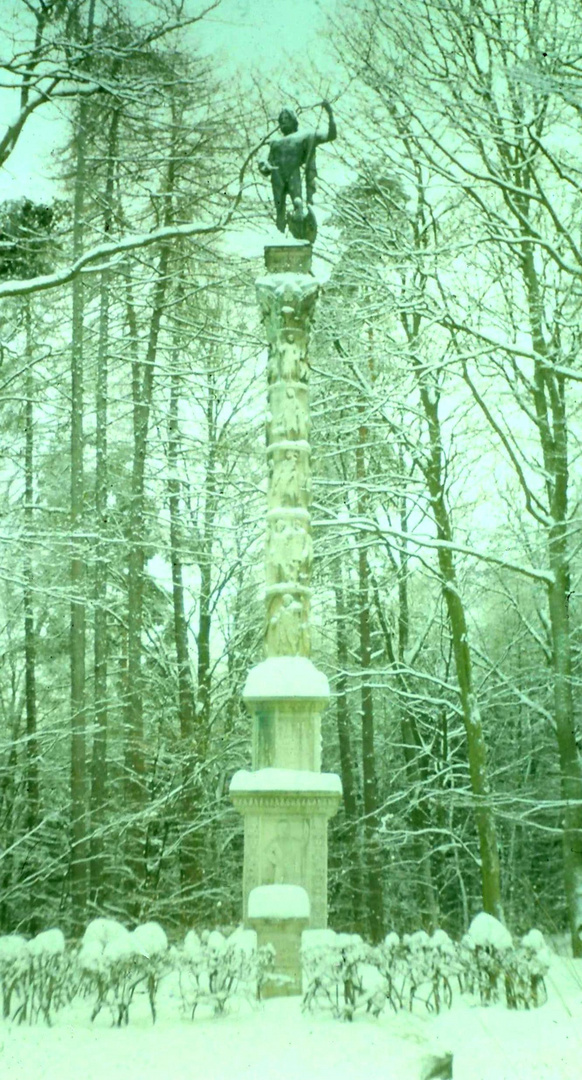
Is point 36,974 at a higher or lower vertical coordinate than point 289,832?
lower

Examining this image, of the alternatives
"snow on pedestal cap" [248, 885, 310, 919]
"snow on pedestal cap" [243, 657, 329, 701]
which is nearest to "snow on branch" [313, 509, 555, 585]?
"snow on pedestal cap" [243, 657, 329, 701]

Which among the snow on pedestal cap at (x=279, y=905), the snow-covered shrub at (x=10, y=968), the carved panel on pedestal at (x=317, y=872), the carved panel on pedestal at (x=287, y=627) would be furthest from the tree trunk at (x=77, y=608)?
the snow-covered shrub at (x=10, y=968)

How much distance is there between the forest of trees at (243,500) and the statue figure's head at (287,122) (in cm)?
108

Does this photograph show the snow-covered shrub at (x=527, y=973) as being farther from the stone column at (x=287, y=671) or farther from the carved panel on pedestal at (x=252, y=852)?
the carved panel on pedestal at (x=252, y=852)

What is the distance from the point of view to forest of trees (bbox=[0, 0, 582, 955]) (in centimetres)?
1277

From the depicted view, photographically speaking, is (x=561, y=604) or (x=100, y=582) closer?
(x=561, y=604)

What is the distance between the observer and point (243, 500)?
16328mm

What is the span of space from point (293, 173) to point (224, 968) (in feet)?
23.7

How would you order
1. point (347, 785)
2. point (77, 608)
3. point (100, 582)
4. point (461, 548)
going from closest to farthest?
point (461, 548)
point (77, 608)
point (100, 582)
point (347, 785)

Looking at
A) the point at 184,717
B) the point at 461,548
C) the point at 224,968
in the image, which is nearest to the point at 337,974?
the point at 224,968

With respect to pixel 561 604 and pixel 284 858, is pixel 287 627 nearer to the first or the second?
pixel 284 858

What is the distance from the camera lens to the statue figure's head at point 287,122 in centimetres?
1024

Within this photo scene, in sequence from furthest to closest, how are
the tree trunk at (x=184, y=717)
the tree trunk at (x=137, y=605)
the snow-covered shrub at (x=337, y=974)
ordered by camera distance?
the tree trunk at (x=184, y=717)
the tree trunk at (x=137, y=605)
the snow-covered shrub at (x=337, y=974)

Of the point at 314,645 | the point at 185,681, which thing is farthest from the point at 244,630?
the point at 314,645
